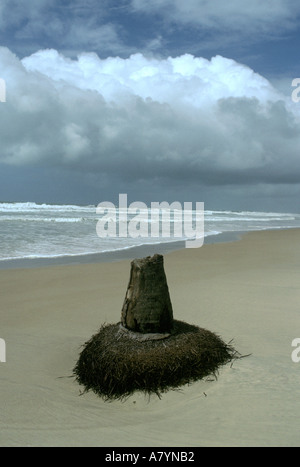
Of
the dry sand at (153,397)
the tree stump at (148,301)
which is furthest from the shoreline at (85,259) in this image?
the tree stump at (148,301)

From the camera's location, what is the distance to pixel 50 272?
9.91 m

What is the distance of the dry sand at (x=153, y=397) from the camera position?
316cm

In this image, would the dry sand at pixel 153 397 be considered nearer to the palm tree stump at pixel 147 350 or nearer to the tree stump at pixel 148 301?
the palm tree stump at pixel 147 350

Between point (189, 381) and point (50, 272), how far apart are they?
677 centimetres

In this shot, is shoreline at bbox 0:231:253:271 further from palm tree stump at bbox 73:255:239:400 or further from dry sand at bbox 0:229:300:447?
palm tree stump at bbox 73:255:239:400

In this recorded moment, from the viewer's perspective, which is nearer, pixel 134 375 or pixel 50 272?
pixel 134 375

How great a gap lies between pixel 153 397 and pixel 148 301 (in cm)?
99

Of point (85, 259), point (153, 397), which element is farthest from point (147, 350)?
point (85, 259)

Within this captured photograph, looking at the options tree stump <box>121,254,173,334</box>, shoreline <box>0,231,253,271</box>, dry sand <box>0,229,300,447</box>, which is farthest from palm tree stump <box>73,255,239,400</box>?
shoreline <box>0,231,253,271</box>

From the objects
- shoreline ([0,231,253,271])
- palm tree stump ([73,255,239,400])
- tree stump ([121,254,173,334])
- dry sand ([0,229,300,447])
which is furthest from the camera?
shoreline ([0,231,253,271])

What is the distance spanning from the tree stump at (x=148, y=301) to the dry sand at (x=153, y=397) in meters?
0.74

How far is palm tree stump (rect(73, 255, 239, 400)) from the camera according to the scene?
3.76 m
